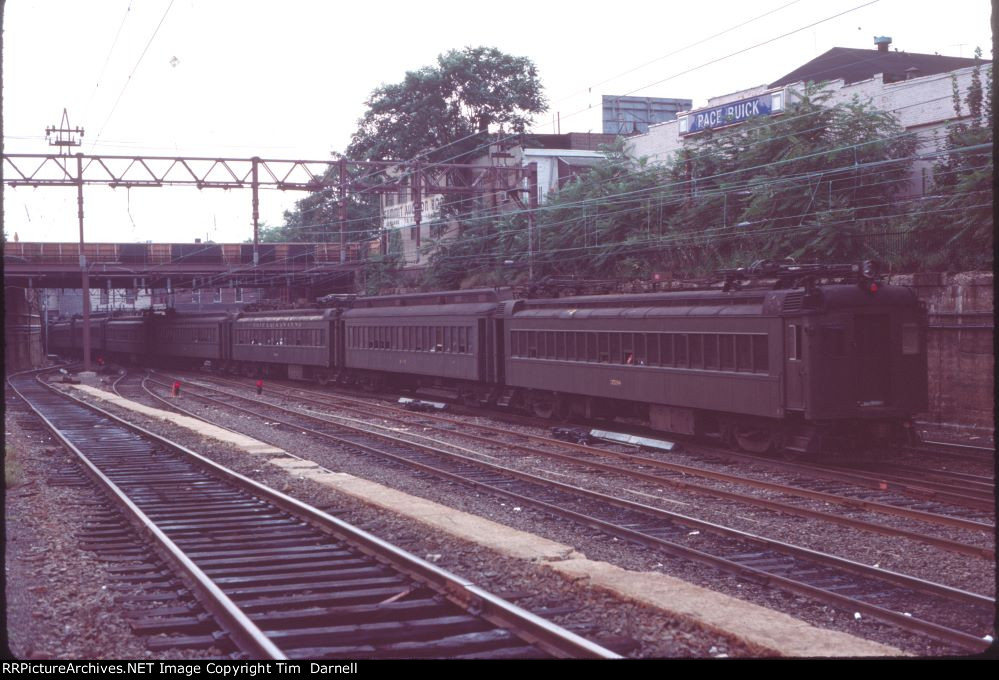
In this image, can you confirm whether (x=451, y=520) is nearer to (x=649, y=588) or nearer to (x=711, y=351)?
(x=649, y=588)

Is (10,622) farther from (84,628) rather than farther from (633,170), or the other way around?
(633,170)

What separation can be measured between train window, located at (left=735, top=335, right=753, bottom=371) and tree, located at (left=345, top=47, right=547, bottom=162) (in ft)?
125

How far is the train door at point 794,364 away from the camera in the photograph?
16.7 meters

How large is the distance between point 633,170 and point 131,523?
30712 millimetres

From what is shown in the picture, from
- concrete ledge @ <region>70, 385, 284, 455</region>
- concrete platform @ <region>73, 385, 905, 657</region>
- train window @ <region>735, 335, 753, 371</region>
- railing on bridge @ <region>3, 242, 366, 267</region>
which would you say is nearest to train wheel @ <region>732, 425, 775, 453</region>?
train window @ <region>735, 335, 753, 371</region>

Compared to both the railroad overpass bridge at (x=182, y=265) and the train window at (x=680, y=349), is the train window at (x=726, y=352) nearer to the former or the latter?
the train window at (x=680, y=349)

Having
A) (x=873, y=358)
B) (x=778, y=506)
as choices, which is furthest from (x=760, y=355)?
(x=778, y=506)

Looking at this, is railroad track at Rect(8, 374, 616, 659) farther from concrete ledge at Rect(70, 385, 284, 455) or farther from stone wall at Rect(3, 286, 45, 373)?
stone wall at Rect(3, 286, 45, 373)

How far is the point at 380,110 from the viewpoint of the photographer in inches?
2231

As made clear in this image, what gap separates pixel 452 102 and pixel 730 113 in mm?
21230

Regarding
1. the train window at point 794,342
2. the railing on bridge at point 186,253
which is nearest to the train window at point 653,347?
the train window at point 794,342

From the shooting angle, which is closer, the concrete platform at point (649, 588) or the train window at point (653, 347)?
the concrete platform at point (649, 588)

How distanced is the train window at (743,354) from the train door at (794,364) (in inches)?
37.8
